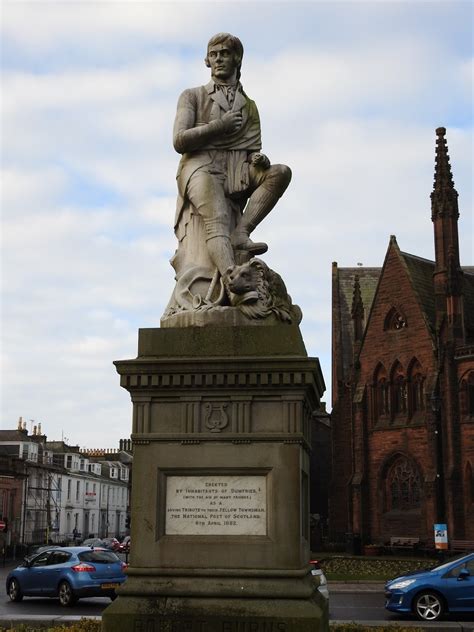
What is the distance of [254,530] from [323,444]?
67.3 meters

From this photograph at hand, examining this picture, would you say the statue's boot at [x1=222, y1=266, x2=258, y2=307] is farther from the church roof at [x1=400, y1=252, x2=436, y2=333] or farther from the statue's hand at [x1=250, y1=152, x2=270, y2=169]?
the church roof at [x1=400, y1=252, x2=436, y2=333]

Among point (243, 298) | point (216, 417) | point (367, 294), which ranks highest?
point (367, 294)

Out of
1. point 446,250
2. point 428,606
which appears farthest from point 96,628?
point 446,250

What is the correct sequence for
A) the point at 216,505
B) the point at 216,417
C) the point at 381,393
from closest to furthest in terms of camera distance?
the point at 216,505, the point at 216,417, the point at 381,393

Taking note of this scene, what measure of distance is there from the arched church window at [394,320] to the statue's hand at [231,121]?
47.7 meters

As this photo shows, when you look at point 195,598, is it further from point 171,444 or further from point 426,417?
point 426,417

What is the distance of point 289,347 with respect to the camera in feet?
23.6

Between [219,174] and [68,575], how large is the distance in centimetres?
1582

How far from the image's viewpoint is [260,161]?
8250 mm

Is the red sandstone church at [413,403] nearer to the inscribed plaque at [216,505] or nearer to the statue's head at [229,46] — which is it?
the statue's head at [229,46]

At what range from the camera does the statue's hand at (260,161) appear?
824cm

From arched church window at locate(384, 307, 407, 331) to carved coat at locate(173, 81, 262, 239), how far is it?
47.6m

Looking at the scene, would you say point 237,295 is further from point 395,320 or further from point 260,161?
point 395,320

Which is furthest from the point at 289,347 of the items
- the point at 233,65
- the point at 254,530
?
the point at 233,65
